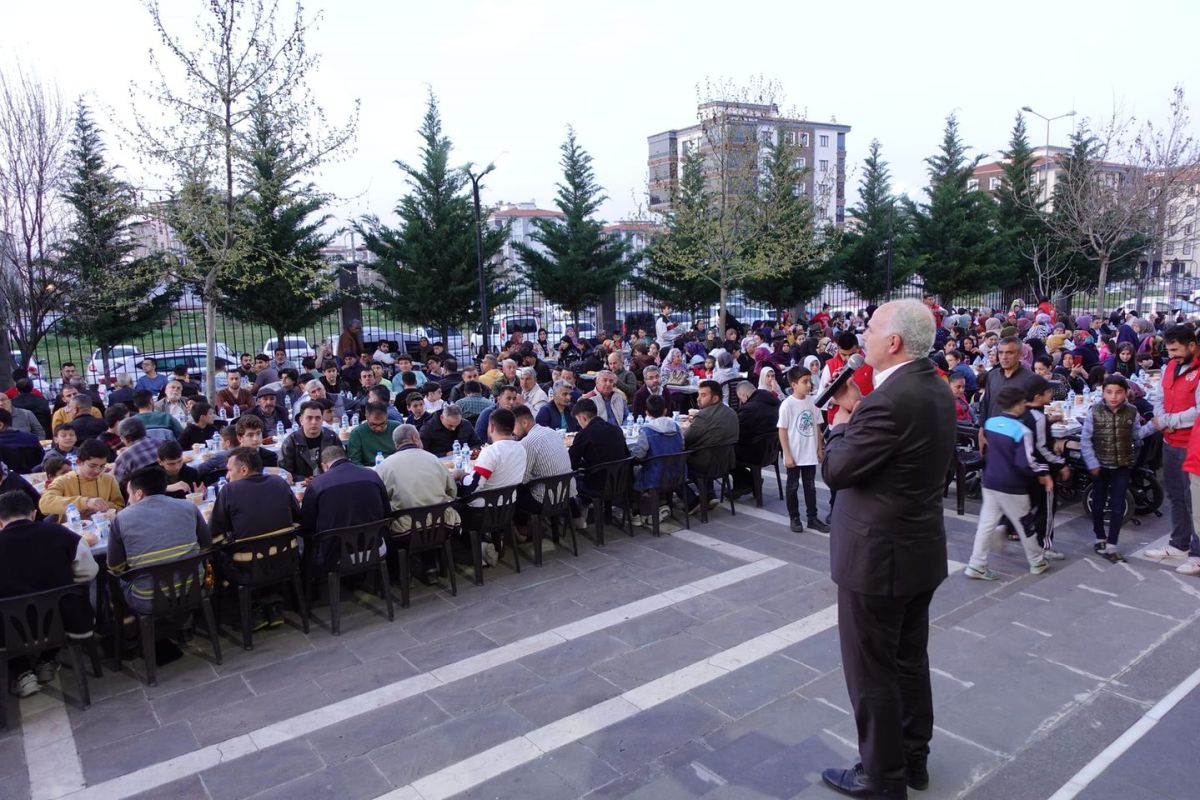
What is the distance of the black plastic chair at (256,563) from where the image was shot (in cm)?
514

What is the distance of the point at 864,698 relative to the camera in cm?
312

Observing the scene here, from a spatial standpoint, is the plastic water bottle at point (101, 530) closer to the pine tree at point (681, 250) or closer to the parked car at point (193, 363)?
the parked car at point (193, 363)

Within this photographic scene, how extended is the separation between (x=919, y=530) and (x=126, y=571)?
434 centimetres

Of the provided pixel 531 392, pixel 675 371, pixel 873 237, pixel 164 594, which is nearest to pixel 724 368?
pixel 675 371

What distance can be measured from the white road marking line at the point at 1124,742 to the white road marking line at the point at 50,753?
454 centimetres

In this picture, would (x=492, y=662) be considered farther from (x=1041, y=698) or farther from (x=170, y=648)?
(x=1041, y=698)

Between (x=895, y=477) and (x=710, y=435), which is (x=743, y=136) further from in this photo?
(x=895, y=477)

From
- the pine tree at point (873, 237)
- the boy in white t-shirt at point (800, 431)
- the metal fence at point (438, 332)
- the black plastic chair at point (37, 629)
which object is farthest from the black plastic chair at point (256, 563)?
the pine tree at point (873, 237)

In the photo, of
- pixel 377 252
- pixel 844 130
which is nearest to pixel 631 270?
pixel 377 252

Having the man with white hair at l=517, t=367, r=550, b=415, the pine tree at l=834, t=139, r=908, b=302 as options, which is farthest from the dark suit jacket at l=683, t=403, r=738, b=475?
the pine tree at l=834, t=139, r=908, b=302

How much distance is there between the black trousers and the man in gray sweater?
3.84m

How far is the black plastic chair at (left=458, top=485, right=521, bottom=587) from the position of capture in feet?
20.4

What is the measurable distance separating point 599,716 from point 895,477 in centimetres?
221

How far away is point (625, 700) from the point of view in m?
4.44
